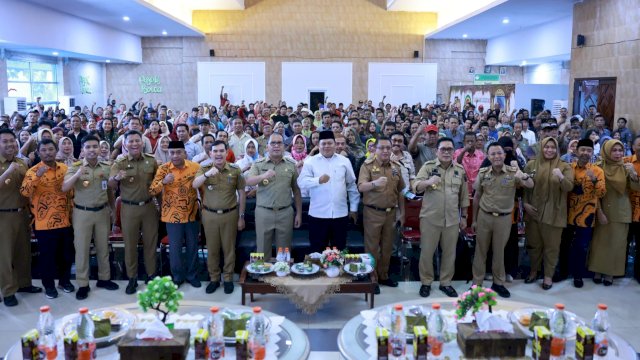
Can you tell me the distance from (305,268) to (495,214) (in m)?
2.00

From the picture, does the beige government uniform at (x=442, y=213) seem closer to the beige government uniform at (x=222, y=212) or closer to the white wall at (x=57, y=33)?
the beige government uniform at (x=222, y=212)

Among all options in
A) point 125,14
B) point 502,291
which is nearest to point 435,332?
point 502,291

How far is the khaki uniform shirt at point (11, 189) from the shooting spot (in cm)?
526

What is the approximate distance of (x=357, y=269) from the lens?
5090 millimetres

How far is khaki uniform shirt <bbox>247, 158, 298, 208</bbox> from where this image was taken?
5.63 meters

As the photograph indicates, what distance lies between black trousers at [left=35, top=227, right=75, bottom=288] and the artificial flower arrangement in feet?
8.48

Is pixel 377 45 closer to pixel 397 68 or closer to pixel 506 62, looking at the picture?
pixel 397 68

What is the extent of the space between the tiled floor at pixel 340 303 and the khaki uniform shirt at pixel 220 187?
0.92 meters

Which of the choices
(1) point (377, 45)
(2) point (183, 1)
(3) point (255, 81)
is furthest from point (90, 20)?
(1) point (377, 45)

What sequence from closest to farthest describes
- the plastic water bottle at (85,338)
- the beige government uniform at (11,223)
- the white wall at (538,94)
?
1. the plastic water bottle at (85,338)
2. the beige government uniform at (11,223)
3. the white wall at (538,94)

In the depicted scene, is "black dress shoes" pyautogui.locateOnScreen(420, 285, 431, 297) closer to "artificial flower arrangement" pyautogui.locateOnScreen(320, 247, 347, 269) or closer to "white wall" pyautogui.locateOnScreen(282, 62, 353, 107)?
"artificial flower arrangement" pyautogui.locateOnScreen(320, 247, 347, 269)

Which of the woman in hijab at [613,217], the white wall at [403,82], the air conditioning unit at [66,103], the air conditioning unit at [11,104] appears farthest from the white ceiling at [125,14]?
the woman in hijab at [613,217]

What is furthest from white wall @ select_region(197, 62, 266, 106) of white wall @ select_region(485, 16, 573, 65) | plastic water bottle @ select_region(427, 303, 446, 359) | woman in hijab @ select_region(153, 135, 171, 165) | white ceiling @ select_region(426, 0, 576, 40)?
plastic water bottle @ select_region(427, 303, 446, 359)

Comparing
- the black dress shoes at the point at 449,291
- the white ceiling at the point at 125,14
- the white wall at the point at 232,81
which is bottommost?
the black dress shoes at the point at 449,291
